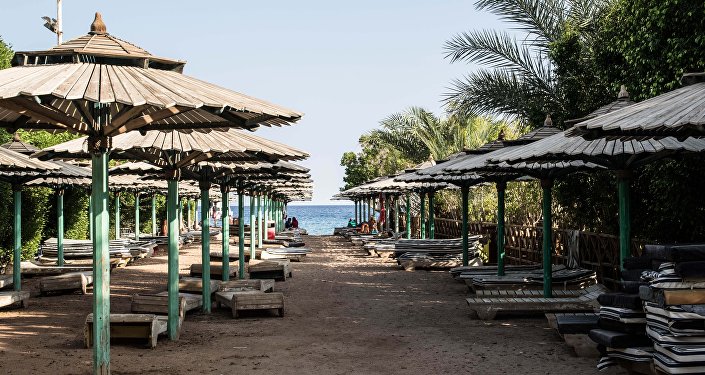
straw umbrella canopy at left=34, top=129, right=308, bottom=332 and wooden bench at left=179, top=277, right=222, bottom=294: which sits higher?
straw umbrella canopy at left=34, top=129, right=308, bottom=332

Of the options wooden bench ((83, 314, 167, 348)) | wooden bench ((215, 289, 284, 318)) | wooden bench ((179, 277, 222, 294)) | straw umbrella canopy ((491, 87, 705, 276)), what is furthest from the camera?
wooden bench ((179, 277, 222, 294))

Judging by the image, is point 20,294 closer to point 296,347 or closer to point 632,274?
point 296,347

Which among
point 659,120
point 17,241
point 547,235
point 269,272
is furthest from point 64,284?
point 659,120

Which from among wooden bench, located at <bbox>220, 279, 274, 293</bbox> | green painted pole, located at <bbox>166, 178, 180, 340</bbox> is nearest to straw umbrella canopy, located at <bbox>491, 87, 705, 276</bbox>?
green painted pole, located at <bbox>166, 178, 180, 340</bbox>

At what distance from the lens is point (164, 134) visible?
32.5ft

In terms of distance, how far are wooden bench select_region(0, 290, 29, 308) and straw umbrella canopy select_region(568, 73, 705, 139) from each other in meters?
8.82

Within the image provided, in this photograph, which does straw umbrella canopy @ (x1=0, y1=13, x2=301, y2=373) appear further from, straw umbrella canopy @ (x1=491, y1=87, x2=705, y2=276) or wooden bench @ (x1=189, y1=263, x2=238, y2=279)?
wooden bench @ (x1=189, y1=263, x2=238, y2=279)

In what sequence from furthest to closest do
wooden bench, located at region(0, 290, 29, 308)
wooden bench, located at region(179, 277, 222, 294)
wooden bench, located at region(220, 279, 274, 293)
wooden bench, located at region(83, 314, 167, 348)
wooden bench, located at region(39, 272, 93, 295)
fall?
wooden bench, located at region(39, 272, 93, 295) < wooden bench, located at region(220, 279, 274, 293) < wooden bench, located at region(179, 277, 222, 294) < wooden bench, located at region(0, 290, 29, 308) < wooden bench, located at region(83, 314, 167, 348)

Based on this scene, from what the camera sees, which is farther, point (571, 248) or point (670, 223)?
point (571, 248)

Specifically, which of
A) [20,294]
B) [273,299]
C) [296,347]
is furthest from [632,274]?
[20,294]

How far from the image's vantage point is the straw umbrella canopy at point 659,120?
571cm

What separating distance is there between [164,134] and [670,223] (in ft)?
26.8

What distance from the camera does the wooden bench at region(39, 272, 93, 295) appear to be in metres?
14.3

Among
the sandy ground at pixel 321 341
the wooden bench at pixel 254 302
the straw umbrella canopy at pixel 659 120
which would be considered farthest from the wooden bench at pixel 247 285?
the straw umbrella canopy at pixel 659 120
